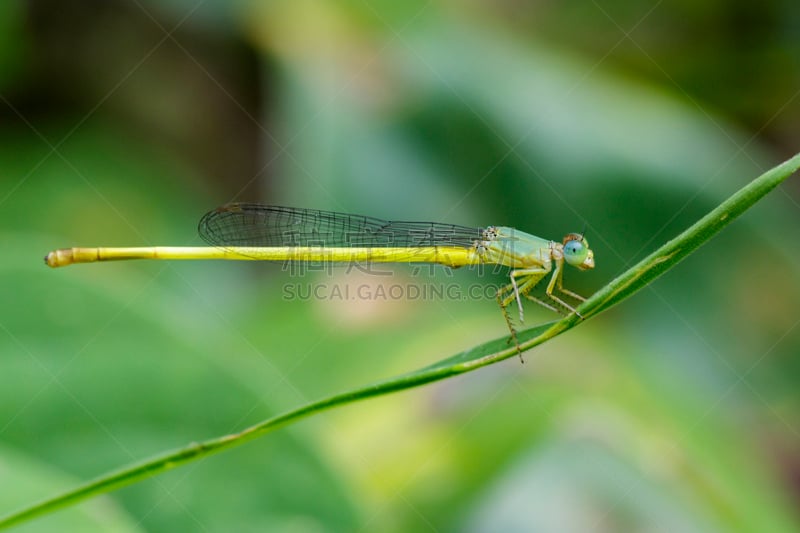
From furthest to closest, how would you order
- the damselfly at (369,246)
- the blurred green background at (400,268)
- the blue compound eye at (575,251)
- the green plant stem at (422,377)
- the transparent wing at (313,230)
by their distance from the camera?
1. the transparent wing at (313,230)
2. the damselfly at (369,246)
3. the blue compound eye at (575,251)
4. the blurred green background at (400,268)
5. the green plant stem at (422,377)

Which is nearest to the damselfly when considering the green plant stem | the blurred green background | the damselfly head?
the damselfly head

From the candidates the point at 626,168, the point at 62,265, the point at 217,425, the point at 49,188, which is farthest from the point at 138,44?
the point at 217,425

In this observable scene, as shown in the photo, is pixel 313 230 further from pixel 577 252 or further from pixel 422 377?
pixel 422 377

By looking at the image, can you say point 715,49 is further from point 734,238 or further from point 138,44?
point 138,44

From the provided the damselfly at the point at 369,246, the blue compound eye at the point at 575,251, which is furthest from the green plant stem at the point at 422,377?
the blue compound eye at the point at 575,251

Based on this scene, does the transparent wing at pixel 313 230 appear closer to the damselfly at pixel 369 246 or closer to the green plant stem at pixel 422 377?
the damselfly at pixel 369 246

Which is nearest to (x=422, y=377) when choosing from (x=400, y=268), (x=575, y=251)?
(x=575, y=251)
